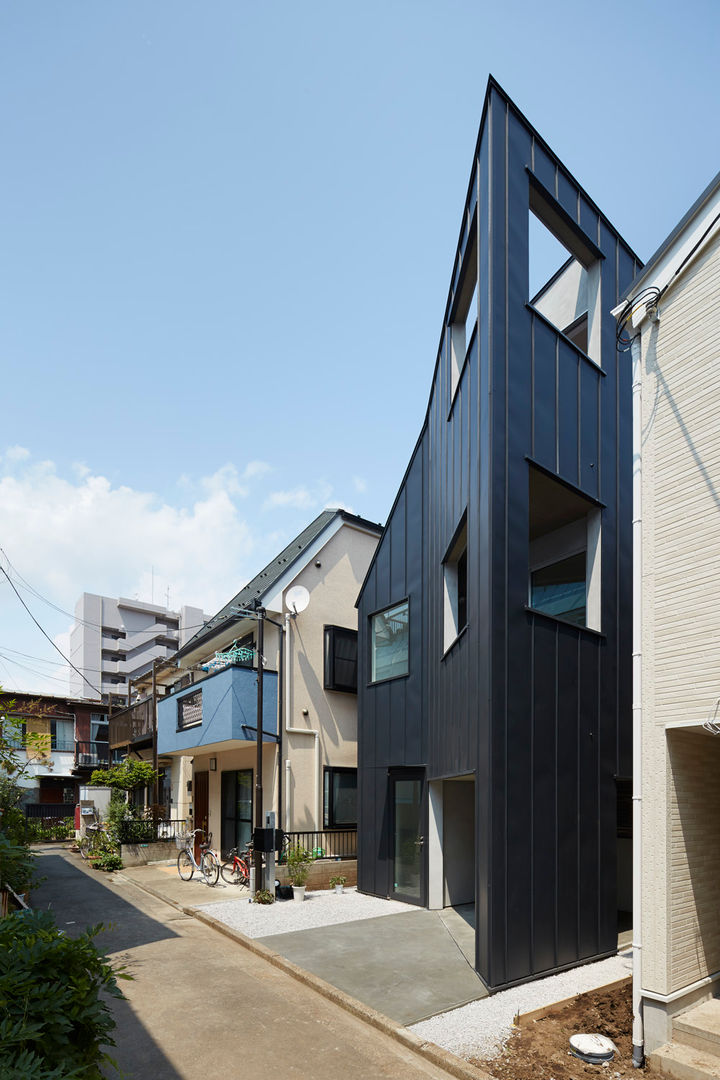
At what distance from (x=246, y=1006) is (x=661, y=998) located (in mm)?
3991

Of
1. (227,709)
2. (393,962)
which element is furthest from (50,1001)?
(227,709)

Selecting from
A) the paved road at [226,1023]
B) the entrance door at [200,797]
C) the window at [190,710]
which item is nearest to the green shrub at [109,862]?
the entrance door at [200,797]

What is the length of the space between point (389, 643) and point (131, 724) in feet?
49.8

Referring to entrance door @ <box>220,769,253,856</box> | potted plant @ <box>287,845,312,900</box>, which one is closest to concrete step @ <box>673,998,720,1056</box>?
potted plant @ <box>287,845,312,900</box>

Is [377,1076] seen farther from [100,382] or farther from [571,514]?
[100,382]

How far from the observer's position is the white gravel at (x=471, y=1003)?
598cm

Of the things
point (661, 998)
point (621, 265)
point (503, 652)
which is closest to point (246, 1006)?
point (661, 998)

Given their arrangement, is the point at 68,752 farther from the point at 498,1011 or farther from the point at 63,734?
the point at 498,1011

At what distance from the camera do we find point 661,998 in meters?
5.55

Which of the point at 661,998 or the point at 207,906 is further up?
the point at 661,998

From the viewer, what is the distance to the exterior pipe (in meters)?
5.68

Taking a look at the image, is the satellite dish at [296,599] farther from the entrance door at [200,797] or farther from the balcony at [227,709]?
the entrance door at [200,797]

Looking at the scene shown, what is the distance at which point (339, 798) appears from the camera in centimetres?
1561

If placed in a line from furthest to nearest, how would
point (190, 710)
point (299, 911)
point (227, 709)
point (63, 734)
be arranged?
1. point (63, 734)
2. point (190, 710)
3. point (227, 709)
4. point (299, 911)
